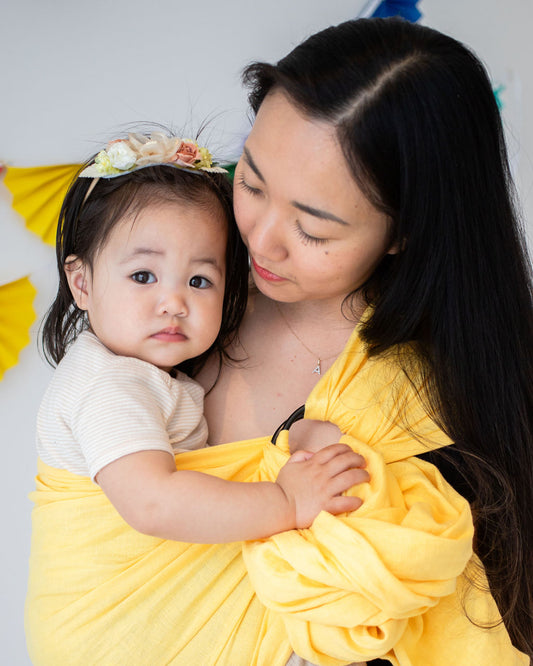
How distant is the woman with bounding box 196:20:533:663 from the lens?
1018 mm

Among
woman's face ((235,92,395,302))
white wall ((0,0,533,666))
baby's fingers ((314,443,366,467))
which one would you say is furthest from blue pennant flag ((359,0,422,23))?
baby's fingers ((314,443,366,467))

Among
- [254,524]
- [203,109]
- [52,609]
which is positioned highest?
[203,109]

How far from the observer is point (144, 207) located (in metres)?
1.15

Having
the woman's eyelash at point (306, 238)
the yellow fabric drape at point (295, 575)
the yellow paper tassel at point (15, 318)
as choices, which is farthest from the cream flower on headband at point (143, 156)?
the yellow paper tassel at point (15, 318)

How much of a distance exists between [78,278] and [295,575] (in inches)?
24.3

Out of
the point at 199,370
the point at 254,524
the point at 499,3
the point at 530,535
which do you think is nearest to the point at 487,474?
the point at 530,535

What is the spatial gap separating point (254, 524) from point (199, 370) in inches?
16.5

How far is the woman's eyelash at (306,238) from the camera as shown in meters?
1.06

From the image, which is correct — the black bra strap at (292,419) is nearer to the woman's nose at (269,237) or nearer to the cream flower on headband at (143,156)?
the woman's nose at (269,237)

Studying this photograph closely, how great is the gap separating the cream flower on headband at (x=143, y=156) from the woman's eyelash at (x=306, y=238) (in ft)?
0.90

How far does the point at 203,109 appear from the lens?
188 centimetres

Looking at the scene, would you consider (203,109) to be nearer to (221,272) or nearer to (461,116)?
(221,272)

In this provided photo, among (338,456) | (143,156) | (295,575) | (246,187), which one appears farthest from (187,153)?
(295,575)

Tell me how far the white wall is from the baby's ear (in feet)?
1.98
